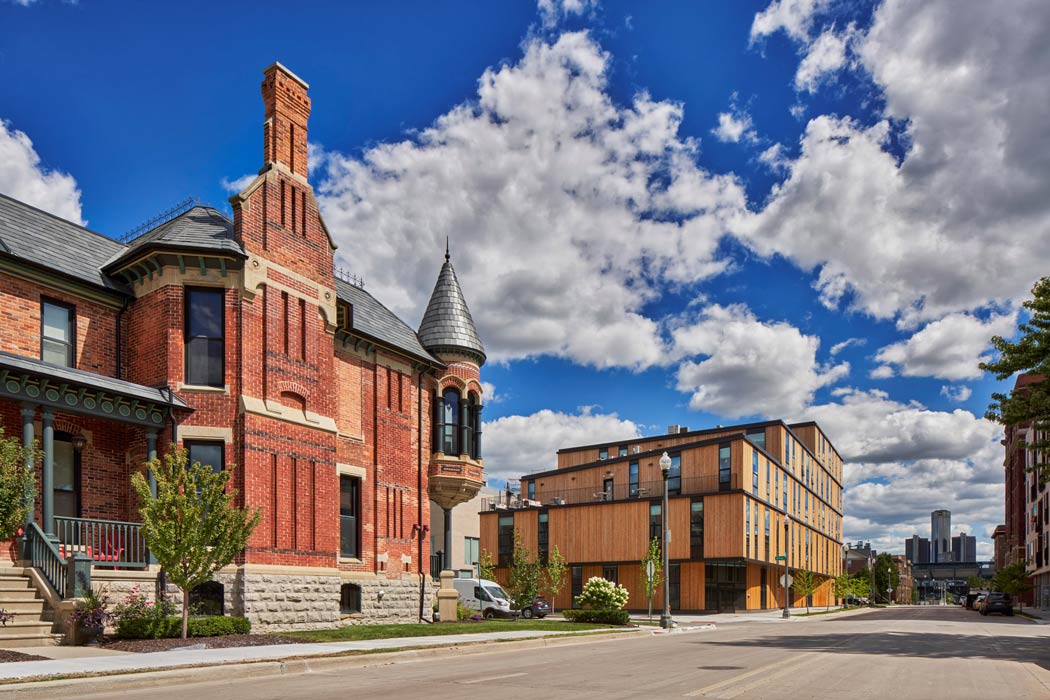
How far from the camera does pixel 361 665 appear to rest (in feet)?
51.3

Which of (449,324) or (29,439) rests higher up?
(449,324)

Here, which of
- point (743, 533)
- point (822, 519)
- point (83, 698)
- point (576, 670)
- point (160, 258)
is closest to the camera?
point (83, 698)

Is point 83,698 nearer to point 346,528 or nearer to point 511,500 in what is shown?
point 346,528

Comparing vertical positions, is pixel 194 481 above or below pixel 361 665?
above

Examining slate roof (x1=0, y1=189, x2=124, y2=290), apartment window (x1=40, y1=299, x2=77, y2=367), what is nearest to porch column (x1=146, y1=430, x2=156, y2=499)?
apartment window (x1=40, y1=299, x2=77, y2=367)

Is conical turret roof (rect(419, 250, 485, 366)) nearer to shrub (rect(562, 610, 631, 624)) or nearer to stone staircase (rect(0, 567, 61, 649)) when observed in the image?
shrub (rect(562, 610, 631, 624))

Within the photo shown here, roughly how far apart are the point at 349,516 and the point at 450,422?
6494 mm

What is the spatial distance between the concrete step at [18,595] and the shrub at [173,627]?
184 cm

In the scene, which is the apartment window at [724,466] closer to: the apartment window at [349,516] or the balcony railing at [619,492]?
the balcony railing at [619,492]

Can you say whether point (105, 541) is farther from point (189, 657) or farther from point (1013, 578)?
point (1013, 578)

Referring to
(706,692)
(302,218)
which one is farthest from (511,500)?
(706,692)

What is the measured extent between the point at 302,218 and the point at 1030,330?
23.1 meters

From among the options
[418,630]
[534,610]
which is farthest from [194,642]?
[534,610]

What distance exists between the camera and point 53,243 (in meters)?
21.7
